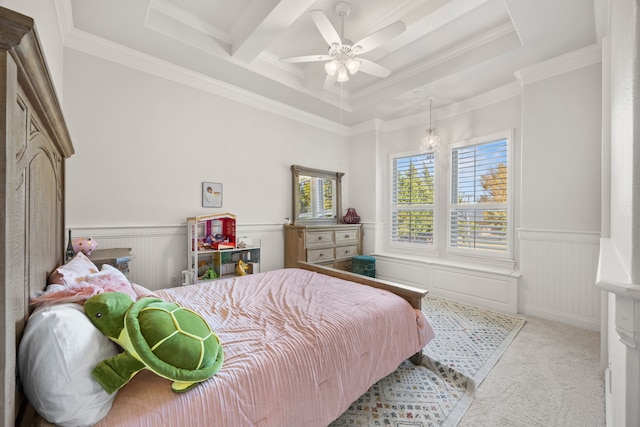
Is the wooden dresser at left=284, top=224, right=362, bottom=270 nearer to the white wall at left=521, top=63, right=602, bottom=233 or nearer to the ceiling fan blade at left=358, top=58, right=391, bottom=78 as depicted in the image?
the ceiling fan blade at left=358, top=58, right=391, bottom=78

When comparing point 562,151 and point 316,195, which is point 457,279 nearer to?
point 562,151

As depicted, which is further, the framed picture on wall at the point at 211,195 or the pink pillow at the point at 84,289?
the framed picture on wall at the point at 211,195

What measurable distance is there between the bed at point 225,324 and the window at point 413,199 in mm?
2434

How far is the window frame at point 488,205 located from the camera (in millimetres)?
3416

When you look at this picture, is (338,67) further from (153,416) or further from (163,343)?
(153,416)

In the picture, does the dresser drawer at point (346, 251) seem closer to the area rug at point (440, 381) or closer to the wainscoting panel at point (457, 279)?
the wainscoting panel at point (457, 279)

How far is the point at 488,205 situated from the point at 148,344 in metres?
3.98

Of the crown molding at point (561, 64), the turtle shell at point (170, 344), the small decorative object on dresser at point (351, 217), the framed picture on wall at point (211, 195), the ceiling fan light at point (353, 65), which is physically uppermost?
the crown molding at point (561, 64)

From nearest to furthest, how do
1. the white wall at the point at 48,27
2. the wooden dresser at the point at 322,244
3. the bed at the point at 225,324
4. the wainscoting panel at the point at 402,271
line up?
the bed at the point at 225,324
the white wall at the point at 48,27
the wooden dresser at the point at 322,244
the wainscoting panel at the point at 402,271

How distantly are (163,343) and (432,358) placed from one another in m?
2.03

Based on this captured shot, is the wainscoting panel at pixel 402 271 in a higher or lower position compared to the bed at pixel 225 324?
lower

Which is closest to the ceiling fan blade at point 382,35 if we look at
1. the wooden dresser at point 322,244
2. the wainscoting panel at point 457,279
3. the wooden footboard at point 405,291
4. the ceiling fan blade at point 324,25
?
the ceiling fan blade at point 324,25

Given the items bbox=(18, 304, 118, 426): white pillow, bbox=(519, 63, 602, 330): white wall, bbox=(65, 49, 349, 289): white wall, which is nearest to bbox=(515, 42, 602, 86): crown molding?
bbox=(519, 63, 602, 330): white wall

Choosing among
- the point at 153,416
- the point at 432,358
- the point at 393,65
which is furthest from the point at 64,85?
the point at 432,358
